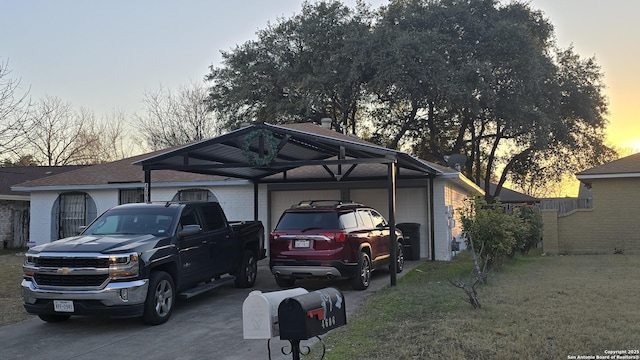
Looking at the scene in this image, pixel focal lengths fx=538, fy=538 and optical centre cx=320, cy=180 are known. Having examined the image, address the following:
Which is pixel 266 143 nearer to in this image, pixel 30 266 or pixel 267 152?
pixel 267 152

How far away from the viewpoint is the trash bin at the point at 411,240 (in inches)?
640

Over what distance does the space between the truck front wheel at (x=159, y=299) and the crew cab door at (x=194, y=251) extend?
1.39 ft

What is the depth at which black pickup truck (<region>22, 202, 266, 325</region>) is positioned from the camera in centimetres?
752

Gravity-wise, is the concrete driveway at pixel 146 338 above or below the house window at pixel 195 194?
below

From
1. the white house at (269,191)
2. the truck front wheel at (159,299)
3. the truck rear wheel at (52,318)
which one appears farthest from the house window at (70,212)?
the truck front wheel at (159,299)

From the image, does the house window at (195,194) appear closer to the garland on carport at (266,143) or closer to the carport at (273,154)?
the carport at (273,154)

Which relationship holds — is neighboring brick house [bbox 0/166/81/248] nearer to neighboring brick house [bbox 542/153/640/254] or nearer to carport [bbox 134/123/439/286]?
carport [bbox 134/123/439/286]

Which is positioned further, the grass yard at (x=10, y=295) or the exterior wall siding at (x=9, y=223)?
the exterior wall siding at (x=9, y=223)

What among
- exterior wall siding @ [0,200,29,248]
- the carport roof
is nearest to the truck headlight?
the carport roof

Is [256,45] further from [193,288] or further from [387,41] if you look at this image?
[193,288]

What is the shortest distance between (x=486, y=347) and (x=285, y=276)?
206 inches

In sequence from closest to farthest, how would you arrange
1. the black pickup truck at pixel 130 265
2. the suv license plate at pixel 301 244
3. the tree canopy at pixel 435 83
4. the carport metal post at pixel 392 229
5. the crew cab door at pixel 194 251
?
the black pickup truck at pixel 130 265
the crew cab door at pixel 194 251
the suv license plate at pixel 301 244
the carport metal post at pixel 392 229
the tree canopy at pixel 435 83

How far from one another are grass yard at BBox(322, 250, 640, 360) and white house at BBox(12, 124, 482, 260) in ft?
13.2

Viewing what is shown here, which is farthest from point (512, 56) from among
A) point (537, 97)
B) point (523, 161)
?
point (523, 161)
